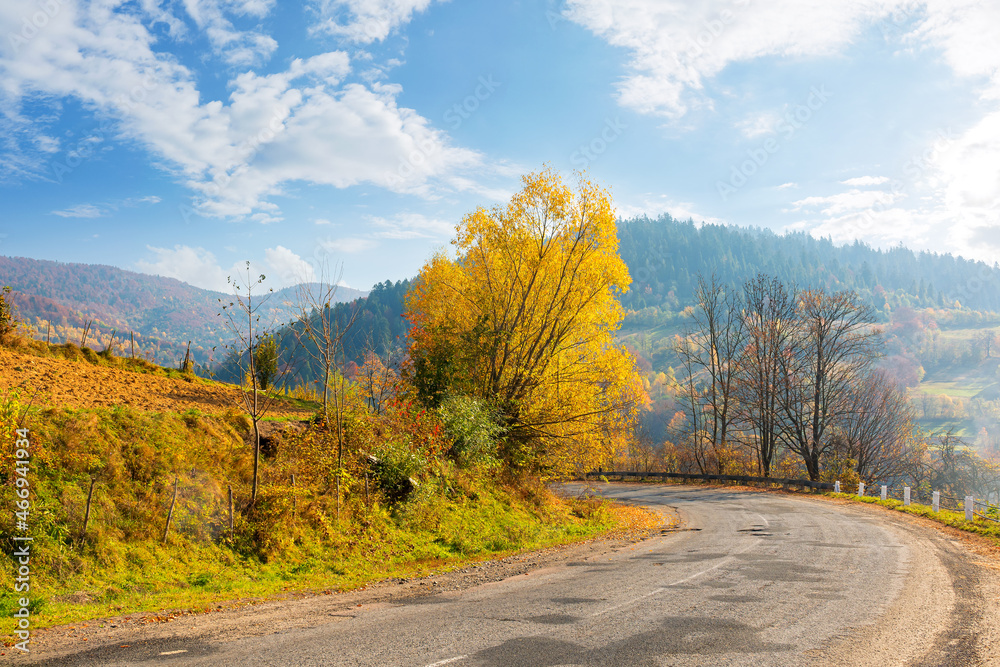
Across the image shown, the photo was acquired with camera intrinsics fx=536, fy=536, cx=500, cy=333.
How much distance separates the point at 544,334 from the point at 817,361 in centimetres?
2780

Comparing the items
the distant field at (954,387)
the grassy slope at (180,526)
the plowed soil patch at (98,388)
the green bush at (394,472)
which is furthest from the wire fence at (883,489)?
the distant field at (954,387)

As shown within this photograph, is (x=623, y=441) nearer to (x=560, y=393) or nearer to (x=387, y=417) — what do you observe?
(x=560, y=393)

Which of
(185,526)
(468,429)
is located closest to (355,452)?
(468,429)

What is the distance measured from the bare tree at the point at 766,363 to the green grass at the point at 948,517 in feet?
42.9

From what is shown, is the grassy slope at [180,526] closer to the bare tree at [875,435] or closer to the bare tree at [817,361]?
the bare tree at [817,361]

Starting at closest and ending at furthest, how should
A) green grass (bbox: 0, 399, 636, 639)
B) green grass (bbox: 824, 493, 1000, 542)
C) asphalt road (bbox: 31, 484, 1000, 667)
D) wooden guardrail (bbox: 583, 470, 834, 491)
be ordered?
asphalt road (bbox: 31, 484, 1000, 667)
green grass (bbox: 0, 399, 636, 639)
green grass (bbox: 824, 493, 1000, 542)
wooden guardrail (bbox: 583, 470, 834, 491)

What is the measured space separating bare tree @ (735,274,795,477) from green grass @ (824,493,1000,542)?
13.1 meters

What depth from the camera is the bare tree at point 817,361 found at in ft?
123

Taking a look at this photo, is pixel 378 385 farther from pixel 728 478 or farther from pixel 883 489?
pixel 728 478

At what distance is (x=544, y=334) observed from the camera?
2128 centimetres

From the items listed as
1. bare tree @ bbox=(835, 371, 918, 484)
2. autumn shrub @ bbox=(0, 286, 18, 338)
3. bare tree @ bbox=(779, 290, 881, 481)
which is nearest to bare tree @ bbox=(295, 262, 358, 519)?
autumn shrub @ bbox=(0, 286, 18, 338)

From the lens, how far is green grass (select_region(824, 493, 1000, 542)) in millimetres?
15947

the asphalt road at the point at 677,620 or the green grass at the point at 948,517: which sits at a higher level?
the asphalt road at the point at 677,620

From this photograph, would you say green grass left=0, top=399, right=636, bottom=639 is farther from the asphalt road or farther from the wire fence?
the wire fence
